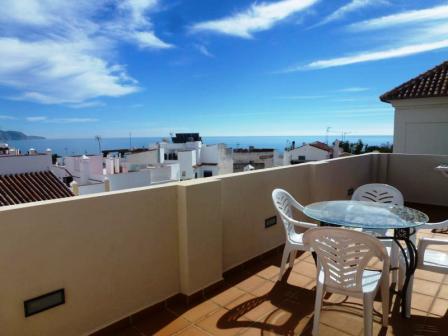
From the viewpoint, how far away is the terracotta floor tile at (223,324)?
2484mm

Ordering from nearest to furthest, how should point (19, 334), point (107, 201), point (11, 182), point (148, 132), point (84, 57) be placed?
point (19, 334) → point (107, 201) → point (11, 182) → point (84, 57) → point (148, 132)

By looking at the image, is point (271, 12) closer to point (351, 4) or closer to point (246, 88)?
point (351, 4)

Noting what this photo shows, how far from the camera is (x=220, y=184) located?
3133mm

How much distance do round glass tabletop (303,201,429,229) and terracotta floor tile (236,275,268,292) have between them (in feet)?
3.09

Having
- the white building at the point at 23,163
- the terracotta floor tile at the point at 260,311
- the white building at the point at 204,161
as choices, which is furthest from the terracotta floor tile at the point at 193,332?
the white building at the point at 204,161

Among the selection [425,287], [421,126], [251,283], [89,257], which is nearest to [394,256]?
[425,287]

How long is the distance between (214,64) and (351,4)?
Result: 31.1 metres

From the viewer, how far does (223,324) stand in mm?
2578

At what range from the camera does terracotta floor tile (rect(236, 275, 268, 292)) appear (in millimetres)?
3217

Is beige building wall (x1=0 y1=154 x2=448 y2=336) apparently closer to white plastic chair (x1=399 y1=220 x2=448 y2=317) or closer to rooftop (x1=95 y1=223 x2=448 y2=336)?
rooftop (x1=95 y1=223 x2=448 y2=336)

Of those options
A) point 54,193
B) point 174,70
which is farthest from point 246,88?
point 54,193

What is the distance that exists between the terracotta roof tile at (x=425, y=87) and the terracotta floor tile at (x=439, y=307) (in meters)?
7.73

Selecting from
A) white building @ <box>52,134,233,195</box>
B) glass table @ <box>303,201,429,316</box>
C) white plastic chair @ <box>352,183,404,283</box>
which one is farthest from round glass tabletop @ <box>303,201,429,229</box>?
white building @ <box>52,134,233,195</box>

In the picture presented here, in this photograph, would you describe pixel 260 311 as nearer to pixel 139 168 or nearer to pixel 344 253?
pixel 344 253
